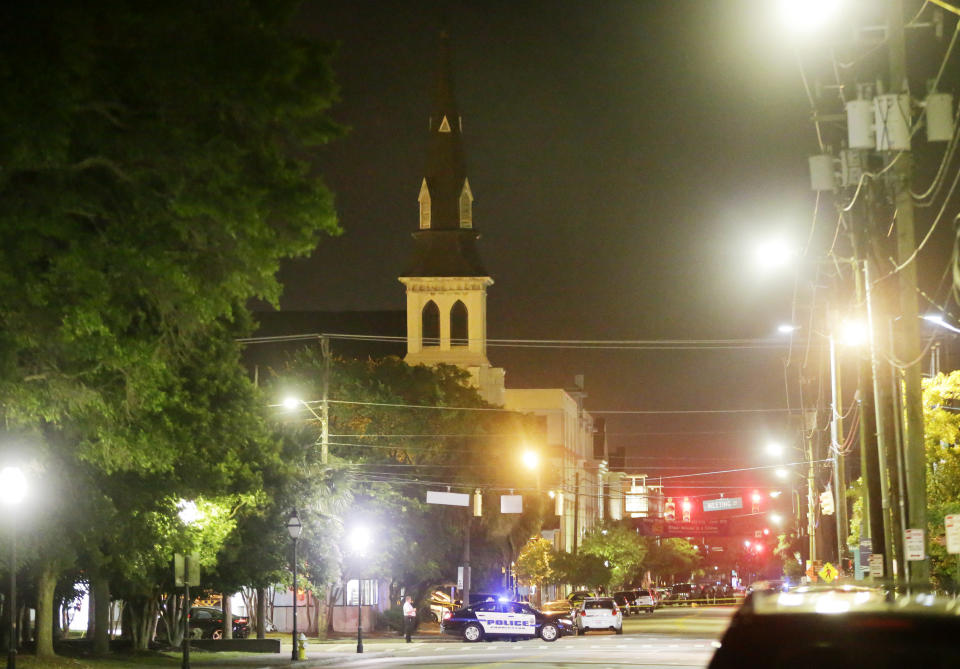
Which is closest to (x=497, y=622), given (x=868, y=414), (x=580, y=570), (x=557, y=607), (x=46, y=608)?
(x=557, y=607)

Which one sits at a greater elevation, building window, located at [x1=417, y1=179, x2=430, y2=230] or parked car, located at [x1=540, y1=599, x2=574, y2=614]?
building window, located at [x1=417, y1=179, x2=430, y2=230]

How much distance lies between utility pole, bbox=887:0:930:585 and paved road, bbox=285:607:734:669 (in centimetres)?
697

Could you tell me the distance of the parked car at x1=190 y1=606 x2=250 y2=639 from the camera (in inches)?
2159

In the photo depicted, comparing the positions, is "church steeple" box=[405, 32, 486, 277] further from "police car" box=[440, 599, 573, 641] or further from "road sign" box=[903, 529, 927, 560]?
"road sign" box=[903, 529, 927, 560]

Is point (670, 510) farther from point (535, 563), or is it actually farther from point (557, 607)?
point (557, 607)

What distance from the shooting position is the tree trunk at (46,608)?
105 ft

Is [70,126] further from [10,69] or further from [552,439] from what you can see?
[552,439]

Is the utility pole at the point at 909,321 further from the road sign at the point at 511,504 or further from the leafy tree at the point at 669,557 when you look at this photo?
the leafy tree at the point at 669,557

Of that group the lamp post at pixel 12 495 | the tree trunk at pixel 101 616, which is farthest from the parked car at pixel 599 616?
the lamp post at pixel 12 495

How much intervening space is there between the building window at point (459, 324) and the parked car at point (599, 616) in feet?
162

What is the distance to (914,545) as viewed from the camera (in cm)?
2241

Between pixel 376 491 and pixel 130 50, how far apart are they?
133 ft

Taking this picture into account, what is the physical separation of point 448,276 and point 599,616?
5141 centimetres

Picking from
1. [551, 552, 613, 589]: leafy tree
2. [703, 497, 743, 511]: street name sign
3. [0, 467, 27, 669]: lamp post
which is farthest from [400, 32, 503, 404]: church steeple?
[0, 467, 27, 669]: lamp post
